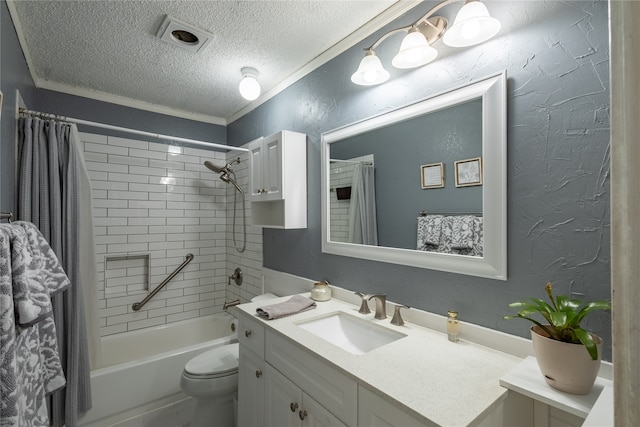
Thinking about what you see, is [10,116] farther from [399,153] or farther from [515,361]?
[515,361]

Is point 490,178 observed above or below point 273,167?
below

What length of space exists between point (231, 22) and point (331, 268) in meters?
1.48

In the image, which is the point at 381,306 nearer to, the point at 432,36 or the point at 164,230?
the point at 432,36

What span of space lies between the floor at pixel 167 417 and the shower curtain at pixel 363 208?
1.75 metres

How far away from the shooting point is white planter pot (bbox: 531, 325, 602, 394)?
78cm

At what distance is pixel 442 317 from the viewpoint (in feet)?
4.15

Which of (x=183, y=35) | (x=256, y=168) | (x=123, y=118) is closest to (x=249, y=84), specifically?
(x=183, y=35)

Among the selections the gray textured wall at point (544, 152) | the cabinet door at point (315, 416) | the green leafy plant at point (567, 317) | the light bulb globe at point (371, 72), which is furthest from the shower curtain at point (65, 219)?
the green leafy plant at point (567, 317)

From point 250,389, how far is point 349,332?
577 millimetres

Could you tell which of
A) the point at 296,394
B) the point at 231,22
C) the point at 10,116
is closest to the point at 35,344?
the point at 296,394

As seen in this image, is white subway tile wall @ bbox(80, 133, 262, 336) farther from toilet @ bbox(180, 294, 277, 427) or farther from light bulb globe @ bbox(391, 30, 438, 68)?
light bulb globe @ bbox(391, 30, 438, 68)

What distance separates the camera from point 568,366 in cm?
79

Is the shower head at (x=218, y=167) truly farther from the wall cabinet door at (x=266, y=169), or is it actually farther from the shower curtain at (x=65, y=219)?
the shower curtain at (x=65, y=219)

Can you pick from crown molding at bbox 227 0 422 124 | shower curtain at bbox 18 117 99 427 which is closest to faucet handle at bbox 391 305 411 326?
crown molding at bbox 227 0 422 124
